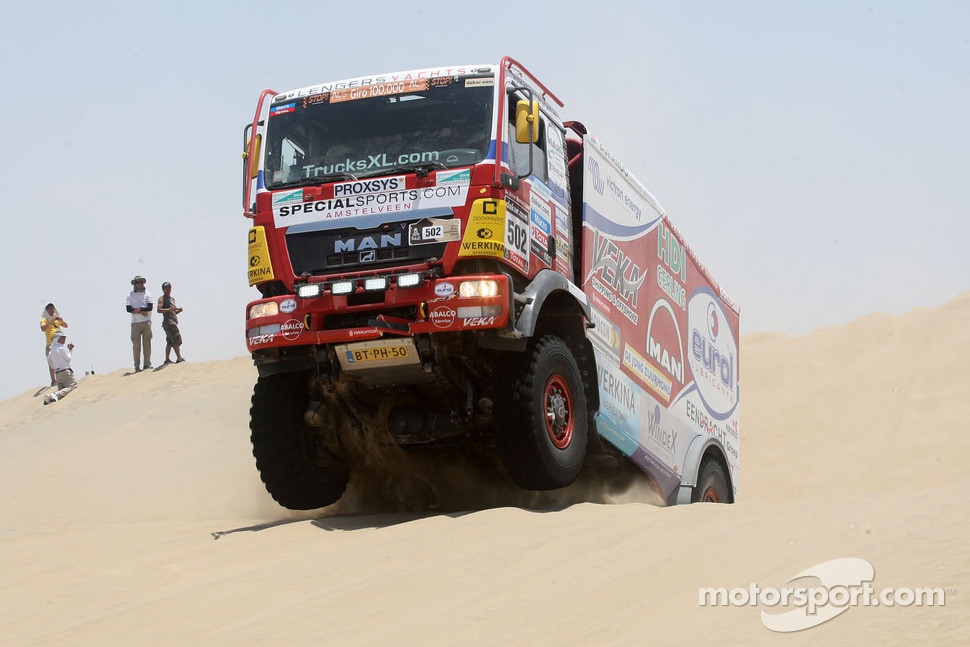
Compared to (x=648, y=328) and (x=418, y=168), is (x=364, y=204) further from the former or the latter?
(x=648, y=328)

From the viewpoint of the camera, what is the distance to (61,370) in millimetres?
20922

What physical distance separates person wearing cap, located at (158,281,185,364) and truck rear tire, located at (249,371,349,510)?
1072cm

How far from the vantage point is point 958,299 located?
75.9 ft

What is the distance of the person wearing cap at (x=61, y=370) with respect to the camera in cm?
2065

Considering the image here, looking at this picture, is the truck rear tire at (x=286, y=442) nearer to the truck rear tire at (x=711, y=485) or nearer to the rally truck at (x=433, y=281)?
the rally truck at (x=433, y=281)

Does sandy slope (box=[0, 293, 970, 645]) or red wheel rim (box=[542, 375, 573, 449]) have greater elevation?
red wheel rim (box=[542, 375, 573, 449])

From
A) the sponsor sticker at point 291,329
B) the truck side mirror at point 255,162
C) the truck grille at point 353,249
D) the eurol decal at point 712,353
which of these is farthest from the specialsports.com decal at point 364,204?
the eurol decal at point 712,353

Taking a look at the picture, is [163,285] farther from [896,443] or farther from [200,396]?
[896,443]

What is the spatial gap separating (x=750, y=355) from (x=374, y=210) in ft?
52.5

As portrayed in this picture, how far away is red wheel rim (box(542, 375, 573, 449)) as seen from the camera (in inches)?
352

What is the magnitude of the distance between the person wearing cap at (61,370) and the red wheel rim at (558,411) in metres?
13.4

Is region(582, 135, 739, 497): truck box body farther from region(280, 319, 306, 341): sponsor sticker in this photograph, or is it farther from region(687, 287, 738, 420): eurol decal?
region(280, 319, 306, 341): sponsor sticker

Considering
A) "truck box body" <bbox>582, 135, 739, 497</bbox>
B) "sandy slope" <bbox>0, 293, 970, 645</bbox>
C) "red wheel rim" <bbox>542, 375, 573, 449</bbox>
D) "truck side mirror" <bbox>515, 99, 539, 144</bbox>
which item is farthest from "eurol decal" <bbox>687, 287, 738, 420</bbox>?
"truck side mirror" <bbox>515, 99, 539, 144</bbox>

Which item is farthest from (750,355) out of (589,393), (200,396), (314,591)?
(314,591)
